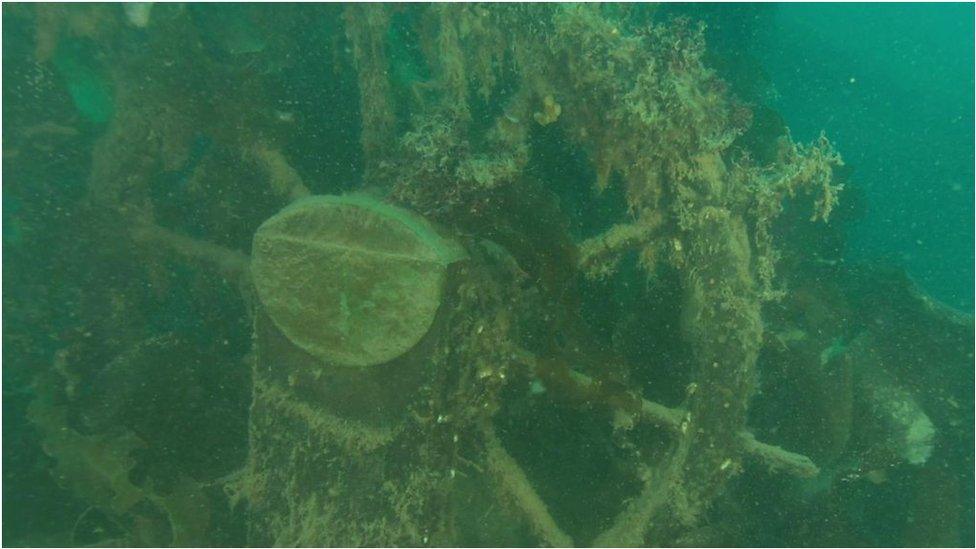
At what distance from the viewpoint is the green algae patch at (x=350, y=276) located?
2619 millimetres

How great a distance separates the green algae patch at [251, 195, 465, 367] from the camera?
2619 millimetres

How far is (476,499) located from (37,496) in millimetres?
3091

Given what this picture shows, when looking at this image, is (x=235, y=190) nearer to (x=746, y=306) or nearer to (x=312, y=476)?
(x=312, y=476)

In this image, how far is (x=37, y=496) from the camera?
12.2ft

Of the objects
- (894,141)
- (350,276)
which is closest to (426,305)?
(350,276)

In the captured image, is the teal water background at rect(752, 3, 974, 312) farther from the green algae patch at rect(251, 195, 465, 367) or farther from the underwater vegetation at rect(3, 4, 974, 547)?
the green algae patch at rect(251, 195, 465, 367)

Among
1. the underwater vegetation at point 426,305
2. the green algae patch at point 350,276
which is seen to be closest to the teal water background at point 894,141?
the underwater vegetation at point 426,305

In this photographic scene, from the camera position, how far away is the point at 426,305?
262cm

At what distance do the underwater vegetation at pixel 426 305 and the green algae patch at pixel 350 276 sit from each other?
0.6 inches

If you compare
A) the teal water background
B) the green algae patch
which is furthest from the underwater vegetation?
the teal water background

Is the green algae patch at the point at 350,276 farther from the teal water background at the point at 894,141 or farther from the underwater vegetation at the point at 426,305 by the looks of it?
the teal water background at the point at 894,141

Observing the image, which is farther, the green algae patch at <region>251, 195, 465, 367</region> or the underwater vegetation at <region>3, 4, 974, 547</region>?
the underwater vegetation at <region>3, 4, 974, 547</region>

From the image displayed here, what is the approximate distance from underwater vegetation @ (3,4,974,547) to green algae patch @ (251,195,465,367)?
16mm

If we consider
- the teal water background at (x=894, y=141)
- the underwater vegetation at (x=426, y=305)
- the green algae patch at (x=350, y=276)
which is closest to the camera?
the green algae patch at (x=350, y=276)
